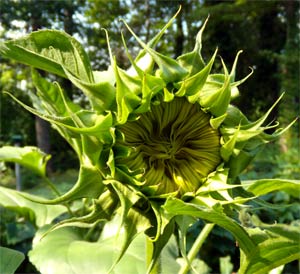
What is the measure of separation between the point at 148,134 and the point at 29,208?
0.42m

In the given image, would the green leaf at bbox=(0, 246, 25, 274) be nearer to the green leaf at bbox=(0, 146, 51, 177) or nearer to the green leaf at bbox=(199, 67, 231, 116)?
the green leaf at bbox=(0, 146, 51, 177)

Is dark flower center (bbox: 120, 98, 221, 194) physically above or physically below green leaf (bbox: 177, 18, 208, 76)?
below

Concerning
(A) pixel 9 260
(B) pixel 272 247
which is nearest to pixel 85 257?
(A) pixel 9 260

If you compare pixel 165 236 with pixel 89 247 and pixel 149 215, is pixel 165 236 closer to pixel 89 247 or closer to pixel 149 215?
pixel 149 215

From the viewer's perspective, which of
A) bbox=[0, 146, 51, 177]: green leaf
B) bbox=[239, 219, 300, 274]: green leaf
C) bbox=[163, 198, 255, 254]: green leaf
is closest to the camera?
bbox=[163, 198, 255, 254]: green leaf

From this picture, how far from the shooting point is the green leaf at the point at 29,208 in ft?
2.43

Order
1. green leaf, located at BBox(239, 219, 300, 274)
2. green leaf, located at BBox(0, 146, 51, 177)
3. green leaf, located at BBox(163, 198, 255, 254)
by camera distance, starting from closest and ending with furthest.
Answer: green leaf, located at BBox(163, 198, 255, 254) < green leaf, located at BBox(239, 219, 300, 274) < green leaf, located at BBox(0, 146, 51, 177)

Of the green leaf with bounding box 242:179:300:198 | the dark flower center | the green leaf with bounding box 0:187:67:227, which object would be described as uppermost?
the dark flower center

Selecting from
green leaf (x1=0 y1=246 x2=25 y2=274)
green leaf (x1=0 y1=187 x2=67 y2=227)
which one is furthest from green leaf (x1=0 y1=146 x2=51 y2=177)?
green leaf (x1=0 y1=246 x2=25 y2=274)

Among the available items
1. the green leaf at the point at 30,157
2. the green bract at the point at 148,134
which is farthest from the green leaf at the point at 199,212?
the green leaf at the point at 30,157

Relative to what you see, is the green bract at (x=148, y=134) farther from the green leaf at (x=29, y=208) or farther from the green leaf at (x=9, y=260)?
the green leaf at (x=29, y=208)

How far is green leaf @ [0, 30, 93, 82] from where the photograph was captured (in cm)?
40

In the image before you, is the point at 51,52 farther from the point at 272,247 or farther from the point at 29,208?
the point at 29,208

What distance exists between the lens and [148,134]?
425 mm
